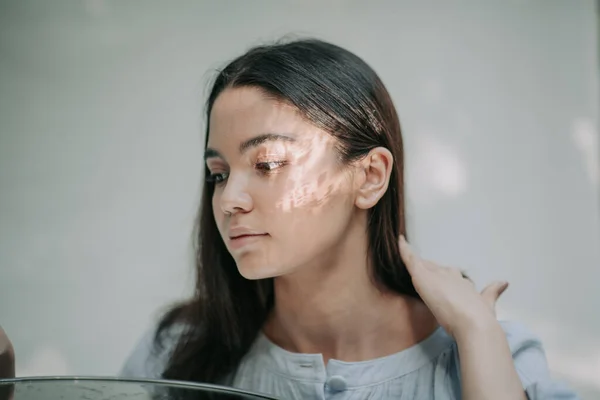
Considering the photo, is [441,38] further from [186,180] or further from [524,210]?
[186,180]

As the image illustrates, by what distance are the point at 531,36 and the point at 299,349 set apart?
1344 millimetres

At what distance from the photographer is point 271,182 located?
123 centimetres

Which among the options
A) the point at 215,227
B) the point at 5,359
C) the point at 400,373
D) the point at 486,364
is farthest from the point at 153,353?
the point at 486,364

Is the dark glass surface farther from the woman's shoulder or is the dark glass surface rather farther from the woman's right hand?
the woman's shoulder

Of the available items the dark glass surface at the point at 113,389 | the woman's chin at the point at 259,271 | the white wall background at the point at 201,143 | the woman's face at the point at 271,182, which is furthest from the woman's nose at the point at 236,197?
the white wall background at the point at 201,143

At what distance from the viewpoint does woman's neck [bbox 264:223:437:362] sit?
137cm

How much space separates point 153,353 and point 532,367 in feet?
2.69

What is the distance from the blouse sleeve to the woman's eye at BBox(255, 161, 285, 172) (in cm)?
55

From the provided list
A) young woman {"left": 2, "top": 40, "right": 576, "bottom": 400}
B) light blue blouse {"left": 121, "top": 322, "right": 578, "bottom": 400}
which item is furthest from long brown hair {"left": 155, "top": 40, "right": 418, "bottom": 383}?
light blue blouse {"left": 121, "top": 322, "right": 578, "bottom": 400}

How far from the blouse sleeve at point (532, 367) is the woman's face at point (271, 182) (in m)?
0.42

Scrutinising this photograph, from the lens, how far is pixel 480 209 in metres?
2.16

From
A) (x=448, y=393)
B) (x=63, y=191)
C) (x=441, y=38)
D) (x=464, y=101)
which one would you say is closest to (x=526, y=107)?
(x=464, y=101)

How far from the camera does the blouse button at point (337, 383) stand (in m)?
1.32

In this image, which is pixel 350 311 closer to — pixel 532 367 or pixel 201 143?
pixel 532 367
